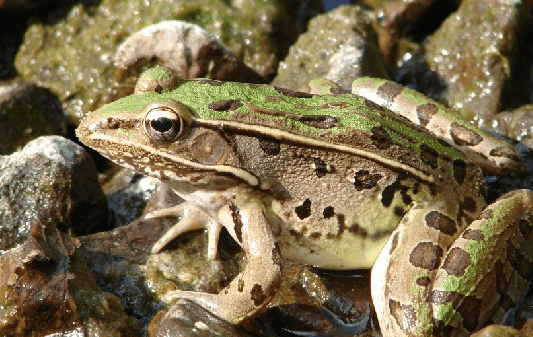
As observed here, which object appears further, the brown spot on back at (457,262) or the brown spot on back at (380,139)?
the brown spot on back at (380,139)

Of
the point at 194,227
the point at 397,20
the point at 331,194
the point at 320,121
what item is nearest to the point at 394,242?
the point at 331,194

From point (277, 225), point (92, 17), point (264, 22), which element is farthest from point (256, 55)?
point (277, 225)

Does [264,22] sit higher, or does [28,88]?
A: [264,22]

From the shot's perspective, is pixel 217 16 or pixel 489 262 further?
pixel 217 16

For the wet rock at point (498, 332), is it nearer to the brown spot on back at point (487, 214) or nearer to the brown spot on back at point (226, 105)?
the brown spot on back at point (487, 214)

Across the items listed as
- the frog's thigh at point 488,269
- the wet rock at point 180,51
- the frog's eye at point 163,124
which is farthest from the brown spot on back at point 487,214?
the wet rock at point 180,51

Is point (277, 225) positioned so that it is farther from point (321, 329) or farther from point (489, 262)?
point (489, 262)
